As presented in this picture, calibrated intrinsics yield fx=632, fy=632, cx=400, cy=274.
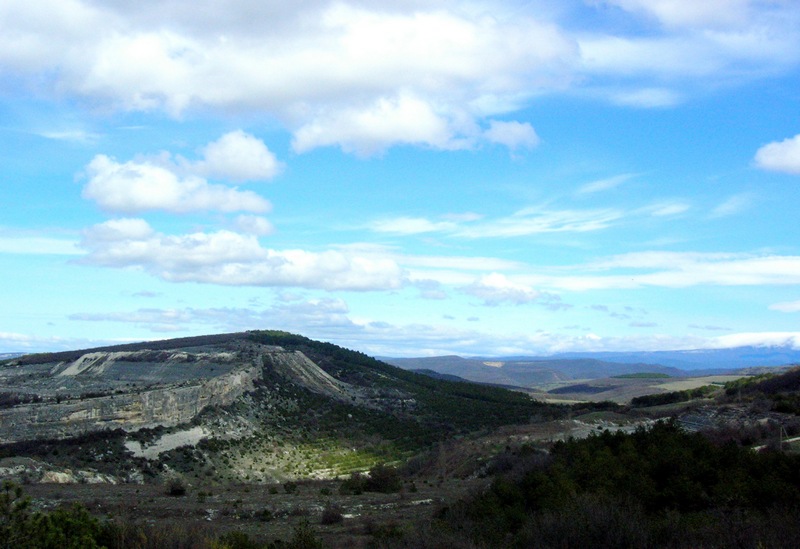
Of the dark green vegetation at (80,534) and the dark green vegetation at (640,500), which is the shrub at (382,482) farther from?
the dark green vegetation at (80,534)

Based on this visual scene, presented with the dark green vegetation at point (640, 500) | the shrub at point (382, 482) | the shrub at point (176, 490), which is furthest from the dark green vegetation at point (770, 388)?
the shrub at point (176, 490)

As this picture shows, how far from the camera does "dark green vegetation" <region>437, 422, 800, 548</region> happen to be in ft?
33.4

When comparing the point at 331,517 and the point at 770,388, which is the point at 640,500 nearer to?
the point at 331,517

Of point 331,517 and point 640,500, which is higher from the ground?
point 640,500

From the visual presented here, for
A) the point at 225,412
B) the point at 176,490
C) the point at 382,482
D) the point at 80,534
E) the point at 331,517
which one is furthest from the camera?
the point at 225,412

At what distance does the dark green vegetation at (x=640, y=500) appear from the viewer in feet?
33.4

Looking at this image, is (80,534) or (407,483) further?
(407,483)

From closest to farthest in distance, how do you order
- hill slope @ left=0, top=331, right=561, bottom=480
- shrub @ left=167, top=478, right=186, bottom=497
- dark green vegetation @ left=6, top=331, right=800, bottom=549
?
dark green vegetation @ left=6, top=331, right=800, bottom=549 → shrub @ left=167, top=478, right=186, bottom=497 → hill slope @ left=0, top=331, right=561, bottom=480

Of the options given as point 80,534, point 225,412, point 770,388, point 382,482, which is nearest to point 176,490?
point 382,482

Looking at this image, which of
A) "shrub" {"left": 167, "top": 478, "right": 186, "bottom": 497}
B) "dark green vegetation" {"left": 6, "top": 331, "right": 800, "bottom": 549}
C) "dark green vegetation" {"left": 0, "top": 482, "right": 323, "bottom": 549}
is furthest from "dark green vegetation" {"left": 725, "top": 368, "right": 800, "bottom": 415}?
"dark green vegetation" {"left": 0, "top": 482, "right": 323, "bottom": 549}

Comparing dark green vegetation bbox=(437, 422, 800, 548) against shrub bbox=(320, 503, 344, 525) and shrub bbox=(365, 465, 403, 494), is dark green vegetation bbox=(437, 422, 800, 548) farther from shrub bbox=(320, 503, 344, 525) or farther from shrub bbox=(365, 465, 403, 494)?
shrub bbox=(365, 465, 403, 494)

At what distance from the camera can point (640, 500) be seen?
1484 centimetres

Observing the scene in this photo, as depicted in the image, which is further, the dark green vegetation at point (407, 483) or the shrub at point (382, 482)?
the shrub at point (382, 482)

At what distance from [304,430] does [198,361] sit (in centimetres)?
1793
